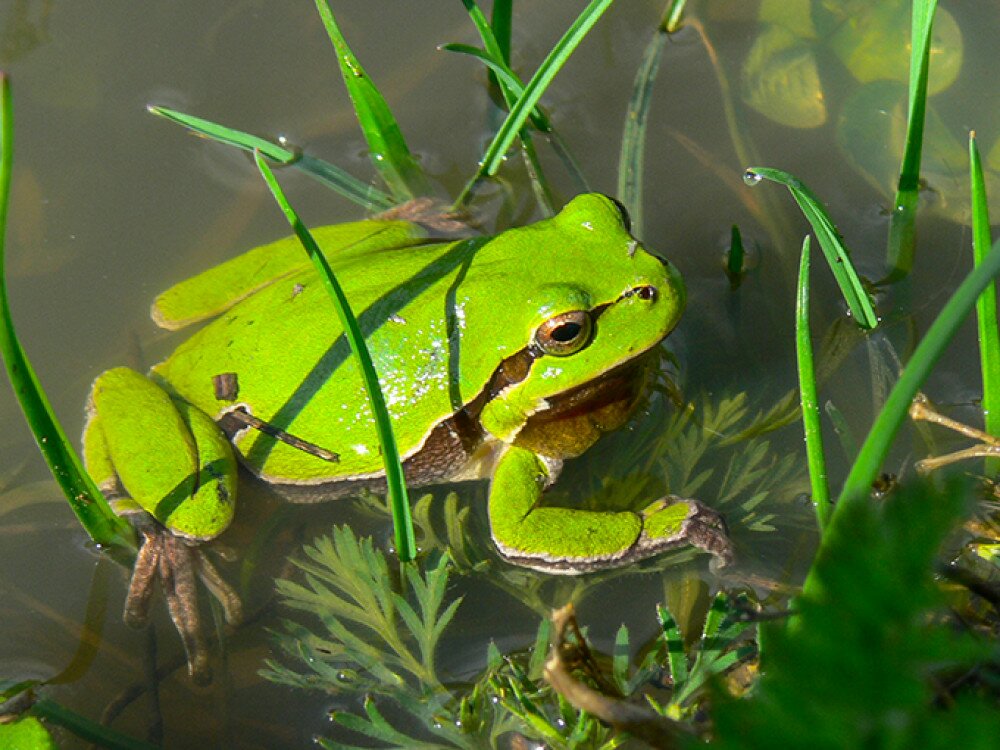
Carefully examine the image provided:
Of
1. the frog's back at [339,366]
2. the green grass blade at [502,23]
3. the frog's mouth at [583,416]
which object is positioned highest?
the green grass blade at [502,23]

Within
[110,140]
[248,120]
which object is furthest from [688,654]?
[110,140]

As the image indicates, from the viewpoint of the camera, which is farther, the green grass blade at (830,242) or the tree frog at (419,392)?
the tree frog at (419,392)

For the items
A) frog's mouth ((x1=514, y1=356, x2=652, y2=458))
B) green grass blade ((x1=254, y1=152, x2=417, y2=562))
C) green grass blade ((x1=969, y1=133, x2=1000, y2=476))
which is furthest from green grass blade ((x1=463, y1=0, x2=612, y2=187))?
green grass blade ((x1=969, y1=133, x2=1000, y2=476))

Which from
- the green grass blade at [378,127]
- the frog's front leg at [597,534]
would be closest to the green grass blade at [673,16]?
the green grass blade at [378,127]

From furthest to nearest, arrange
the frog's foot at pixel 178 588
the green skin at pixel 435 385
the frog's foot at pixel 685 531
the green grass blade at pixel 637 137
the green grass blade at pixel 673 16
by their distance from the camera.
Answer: the green grass blade at pixel 673 16, the green grass blade at pixel 637 137, the frog's foot at pixel 178 588, the frog's foot at pixel 685 531, the green skin at pixel 435 385

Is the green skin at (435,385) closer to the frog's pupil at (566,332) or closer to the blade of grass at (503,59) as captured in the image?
the frog's pupil at (566,332)

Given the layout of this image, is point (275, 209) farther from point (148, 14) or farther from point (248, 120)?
point (148, 14)

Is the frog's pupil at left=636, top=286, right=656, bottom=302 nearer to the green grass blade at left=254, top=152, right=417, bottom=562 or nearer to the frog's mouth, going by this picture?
the frog's mouth
